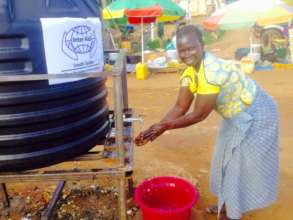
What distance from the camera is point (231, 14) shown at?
9000mm

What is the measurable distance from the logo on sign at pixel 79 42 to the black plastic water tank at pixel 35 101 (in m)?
0.10

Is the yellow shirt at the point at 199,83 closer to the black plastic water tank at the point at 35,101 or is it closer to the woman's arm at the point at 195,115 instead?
the woman's arm at the point at 195,115

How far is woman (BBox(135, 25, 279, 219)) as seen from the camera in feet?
6.86

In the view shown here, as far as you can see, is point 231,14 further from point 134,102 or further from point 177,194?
point 177,194

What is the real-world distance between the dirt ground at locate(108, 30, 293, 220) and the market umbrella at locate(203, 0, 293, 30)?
1666mm

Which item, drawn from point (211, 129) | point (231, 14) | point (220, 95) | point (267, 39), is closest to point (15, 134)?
point (220, 95)

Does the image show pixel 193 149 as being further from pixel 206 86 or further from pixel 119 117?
pixel 119 117

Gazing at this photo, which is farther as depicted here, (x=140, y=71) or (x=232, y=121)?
(x=140, y=71)

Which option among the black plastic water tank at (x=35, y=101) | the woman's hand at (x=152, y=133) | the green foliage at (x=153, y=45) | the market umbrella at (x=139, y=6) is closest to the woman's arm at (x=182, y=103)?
the woman's hand at (x=152, y=133)

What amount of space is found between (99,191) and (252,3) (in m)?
7.21

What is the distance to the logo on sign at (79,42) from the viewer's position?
1.83 m

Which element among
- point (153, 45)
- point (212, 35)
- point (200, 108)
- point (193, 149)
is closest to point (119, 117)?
point (200, 108)

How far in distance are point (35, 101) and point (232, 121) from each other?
1279 millimetres

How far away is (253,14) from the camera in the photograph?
8.60 metres
